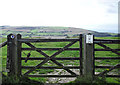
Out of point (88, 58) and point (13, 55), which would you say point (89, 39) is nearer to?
point (88, 58)

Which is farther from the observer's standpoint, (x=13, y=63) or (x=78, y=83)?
(x=13, y=63)

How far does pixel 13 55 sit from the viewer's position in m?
6.05

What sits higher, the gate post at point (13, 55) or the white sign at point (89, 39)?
the white sign at point (89, 39)

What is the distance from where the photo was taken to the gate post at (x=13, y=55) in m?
5.98

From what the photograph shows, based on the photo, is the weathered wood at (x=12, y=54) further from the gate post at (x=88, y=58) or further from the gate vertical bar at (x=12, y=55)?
the gate post at (x=88, y=58)

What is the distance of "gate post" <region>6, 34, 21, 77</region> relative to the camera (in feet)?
19.6

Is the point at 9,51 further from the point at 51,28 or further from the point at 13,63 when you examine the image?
the point at 51,28

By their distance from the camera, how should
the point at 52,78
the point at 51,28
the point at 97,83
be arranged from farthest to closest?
the point at 51,28, the point at 52,78, the point at 97,83

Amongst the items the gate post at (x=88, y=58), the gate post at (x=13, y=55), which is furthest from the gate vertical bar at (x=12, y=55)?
the gate post at (x=88, y=58)

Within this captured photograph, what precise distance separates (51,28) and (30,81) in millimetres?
5812

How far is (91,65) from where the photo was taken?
5.82m

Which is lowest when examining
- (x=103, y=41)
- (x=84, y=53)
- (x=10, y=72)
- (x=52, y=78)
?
(x=52, y=78)

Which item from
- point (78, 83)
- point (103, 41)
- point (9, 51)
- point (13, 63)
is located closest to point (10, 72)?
point (13, 63)

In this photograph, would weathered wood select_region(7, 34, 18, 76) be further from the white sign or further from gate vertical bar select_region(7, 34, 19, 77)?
the white sign
